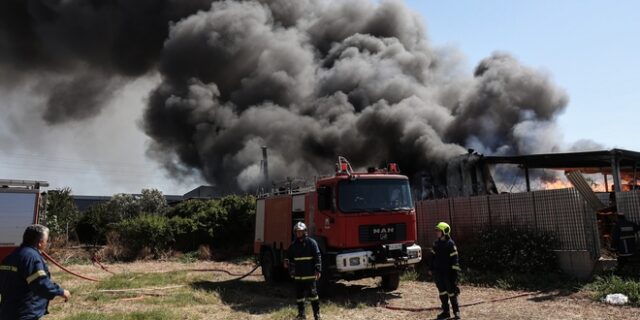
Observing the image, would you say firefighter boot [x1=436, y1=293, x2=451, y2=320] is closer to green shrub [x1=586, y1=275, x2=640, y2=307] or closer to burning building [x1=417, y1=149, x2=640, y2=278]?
green shrub [x1=586, y1=275, x2=640, y2=307]

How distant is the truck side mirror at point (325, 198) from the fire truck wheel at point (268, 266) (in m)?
2.81

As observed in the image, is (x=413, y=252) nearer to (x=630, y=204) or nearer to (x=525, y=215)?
(x=525, y=215)

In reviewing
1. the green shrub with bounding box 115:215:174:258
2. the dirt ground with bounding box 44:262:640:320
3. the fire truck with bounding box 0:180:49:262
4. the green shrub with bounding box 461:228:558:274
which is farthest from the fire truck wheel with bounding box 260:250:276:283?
the green shrub with bounding box 115:215:174:258

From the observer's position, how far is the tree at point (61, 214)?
18672mm

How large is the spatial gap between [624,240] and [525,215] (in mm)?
2331

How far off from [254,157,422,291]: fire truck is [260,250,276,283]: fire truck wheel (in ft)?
6.68

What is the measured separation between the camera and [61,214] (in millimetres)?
20688

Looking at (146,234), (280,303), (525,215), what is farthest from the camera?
(146,234)

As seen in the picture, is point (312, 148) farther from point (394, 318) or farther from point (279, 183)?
point (394, 318)

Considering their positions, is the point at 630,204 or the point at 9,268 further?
the point at 630,204

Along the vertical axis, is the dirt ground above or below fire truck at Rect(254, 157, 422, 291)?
below

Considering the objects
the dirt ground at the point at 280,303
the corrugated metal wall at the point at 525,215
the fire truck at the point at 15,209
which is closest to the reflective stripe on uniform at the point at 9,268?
the dirt ground at the point at 280,303

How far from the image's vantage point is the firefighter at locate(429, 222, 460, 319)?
6.11 meters

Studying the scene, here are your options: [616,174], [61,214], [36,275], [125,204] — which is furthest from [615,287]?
[125,204]
